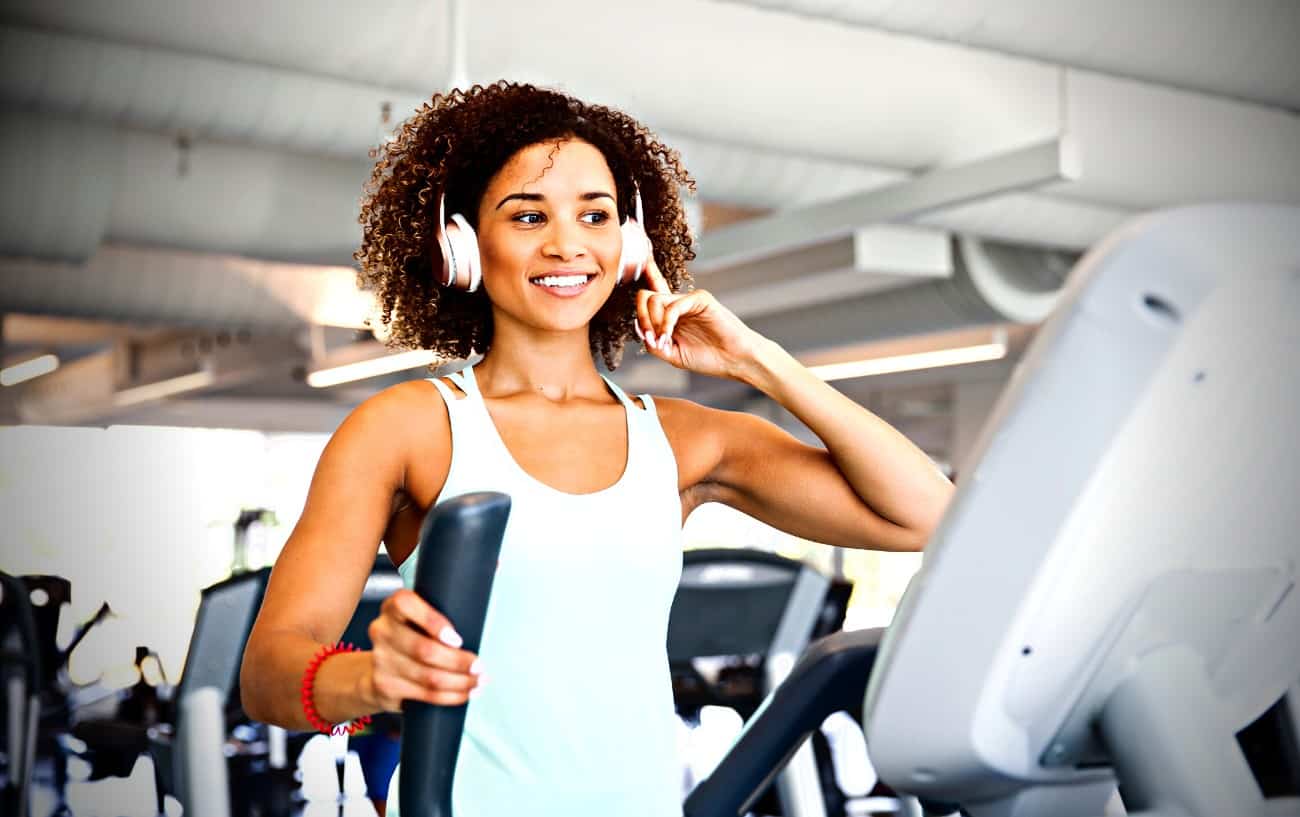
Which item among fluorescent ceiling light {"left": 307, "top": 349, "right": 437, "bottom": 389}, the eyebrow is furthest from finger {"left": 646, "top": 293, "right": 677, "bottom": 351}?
fluorescent ceiling light {"left": 307, "top": 349, "right": 437, "bottom": 389}

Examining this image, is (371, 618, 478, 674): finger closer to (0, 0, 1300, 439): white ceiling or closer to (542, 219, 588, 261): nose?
(542, 219, 588, 261): nose

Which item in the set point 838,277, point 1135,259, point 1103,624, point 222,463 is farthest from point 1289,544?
point 838,277

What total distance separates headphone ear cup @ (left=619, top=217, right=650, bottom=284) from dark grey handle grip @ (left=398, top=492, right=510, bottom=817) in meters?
0.62

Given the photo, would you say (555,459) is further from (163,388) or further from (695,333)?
(163,388)

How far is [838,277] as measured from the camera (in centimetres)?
748

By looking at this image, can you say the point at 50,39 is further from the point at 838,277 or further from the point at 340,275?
the point at 838,277

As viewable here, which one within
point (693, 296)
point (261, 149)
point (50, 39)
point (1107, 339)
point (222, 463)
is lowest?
point (1107, 339)

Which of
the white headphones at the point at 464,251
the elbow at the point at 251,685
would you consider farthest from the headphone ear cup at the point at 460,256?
the elbow at the point at 251,685

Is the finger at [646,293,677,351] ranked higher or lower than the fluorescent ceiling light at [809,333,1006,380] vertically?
lower

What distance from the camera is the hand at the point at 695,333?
4.04ft

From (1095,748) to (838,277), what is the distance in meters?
6.80

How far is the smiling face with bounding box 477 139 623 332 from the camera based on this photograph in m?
1.22

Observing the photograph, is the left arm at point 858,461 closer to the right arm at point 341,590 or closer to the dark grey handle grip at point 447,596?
the right arm at point 341,590

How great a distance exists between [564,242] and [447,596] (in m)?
0.59
